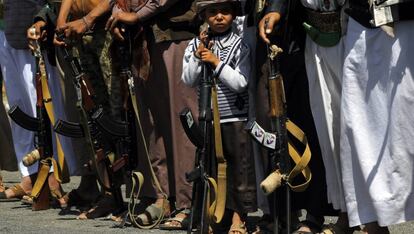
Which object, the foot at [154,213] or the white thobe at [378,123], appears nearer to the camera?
the white thobe at [378,123]

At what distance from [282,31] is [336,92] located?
482 millimetres

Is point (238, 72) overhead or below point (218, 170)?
overhead

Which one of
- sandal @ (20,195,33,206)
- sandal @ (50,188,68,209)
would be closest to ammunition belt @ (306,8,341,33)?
sandal @ (50,188,68,209)

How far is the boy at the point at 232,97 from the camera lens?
7.41 metres

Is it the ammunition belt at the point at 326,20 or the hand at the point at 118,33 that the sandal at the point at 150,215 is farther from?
the ammunition belt at the point at 326,20

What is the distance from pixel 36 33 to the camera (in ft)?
30.3

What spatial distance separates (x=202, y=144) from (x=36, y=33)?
2552 mm

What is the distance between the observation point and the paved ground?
318 inches

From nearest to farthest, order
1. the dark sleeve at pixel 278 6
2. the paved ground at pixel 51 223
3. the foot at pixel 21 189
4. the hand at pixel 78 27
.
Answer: the dark sleeve at pixel 278 6, the paved ground at pixel 51 223, the hand at pixel 78 27, the foot at pixel 21 189

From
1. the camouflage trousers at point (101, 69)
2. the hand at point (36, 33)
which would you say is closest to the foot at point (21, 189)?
the hand at point (36, 33)

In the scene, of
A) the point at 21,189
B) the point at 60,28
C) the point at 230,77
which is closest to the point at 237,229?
the point at 230,77

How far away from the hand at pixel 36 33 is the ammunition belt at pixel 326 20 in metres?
3.01

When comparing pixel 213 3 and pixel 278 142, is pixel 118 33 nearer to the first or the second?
pixel 213 3

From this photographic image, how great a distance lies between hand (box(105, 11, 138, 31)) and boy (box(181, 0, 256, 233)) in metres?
0.69
